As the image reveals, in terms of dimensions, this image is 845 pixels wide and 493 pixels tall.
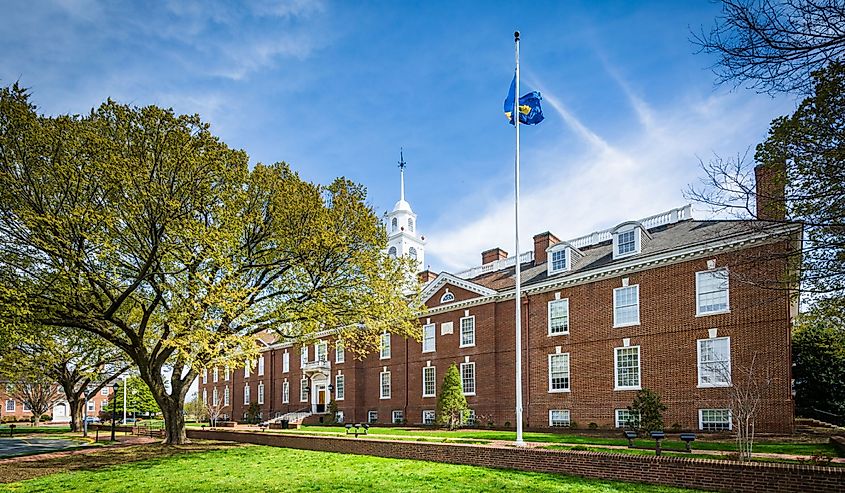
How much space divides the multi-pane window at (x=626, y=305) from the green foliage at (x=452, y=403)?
28.5 feet

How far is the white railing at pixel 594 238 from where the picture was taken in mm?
28000

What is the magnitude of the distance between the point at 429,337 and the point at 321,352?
13868mm

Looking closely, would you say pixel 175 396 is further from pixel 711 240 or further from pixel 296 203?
pixel 711 240

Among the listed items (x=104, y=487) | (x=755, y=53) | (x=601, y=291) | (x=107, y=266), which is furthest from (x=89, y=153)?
(x=601, y=291)

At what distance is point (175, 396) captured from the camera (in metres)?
24.8

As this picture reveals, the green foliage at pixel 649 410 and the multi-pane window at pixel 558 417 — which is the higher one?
the green foliage at pixel 649 410

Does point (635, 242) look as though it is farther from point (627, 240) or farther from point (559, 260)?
point (559, 260)

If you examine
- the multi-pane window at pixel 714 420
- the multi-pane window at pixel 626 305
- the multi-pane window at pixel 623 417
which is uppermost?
the multi-pane window at pixel 626 305

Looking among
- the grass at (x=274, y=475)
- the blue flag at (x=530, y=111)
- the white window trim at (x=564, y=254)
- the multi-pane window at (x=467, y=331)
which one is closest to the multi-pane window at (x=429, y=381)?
the multi-pane window at (x=467, y=331)

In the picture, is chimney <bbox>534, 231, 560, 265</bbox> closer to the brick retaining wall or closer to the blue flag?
the blue flag

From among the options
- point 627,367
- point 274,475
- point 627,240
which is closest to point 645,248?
point 627,240

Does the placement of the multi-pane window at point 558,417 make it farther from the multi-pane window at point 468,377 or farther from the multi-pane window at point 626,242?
the multi-pane window at point 626,242

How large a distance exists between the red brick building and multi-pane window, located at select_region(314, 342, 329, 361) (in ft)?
21.9

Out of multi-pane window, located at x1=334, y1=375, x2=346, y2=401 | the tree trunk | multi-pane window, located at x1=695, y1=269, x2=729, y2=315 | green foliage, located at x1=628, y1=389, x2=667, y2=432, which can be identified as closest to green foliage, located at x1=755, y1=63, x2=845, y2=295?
green foliage, located at x1=628, y1=389, x2=667, y2=432
